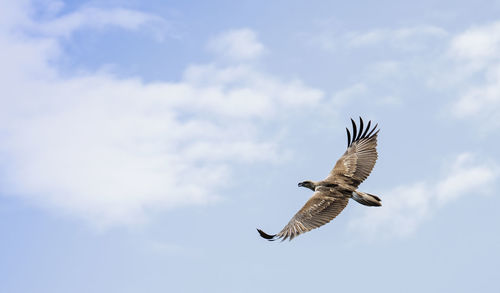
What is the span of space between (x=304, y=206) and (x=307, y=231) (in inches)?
34.9

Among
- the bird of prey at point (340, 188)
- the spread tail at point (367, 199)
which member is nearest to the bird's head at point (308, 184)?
the bird of prey at point (340, 188)

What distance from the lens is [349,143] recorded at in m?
18.9

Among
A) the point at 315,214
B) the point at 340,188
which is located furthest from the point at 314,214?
the point at 340,188

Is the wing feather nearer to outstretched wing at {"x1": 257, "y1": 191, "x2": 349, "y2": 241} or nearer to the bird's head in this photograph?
outstretched wing at {"x1": 257, "y1": 191, "x2": 349, "y2": 241}

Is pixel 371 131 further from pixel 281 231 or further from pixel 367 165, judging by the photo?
pixel 281 231

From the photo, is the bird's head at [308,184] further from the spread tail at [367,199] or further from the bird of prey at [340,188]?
the spread tail at [367,199]

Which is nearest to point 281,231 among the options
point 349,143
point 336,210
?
point 336,210

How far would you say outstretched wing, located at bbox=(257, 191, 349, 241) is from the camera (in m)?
15.3

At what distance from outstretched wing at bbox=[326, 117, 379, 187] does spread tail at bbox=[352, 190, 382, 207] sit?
53 cm

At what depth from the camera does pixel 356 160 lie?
18.2m

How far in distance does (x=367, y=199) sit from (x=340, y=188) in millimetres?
752

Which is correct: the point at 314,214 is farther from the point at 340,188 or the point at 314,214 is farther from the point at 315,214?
the point at 340,188

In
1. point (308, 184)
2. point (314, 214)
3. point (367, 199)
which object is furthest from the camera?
point (308, 184)

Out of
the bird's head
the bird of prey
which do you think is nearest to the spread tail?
the bird of prey
